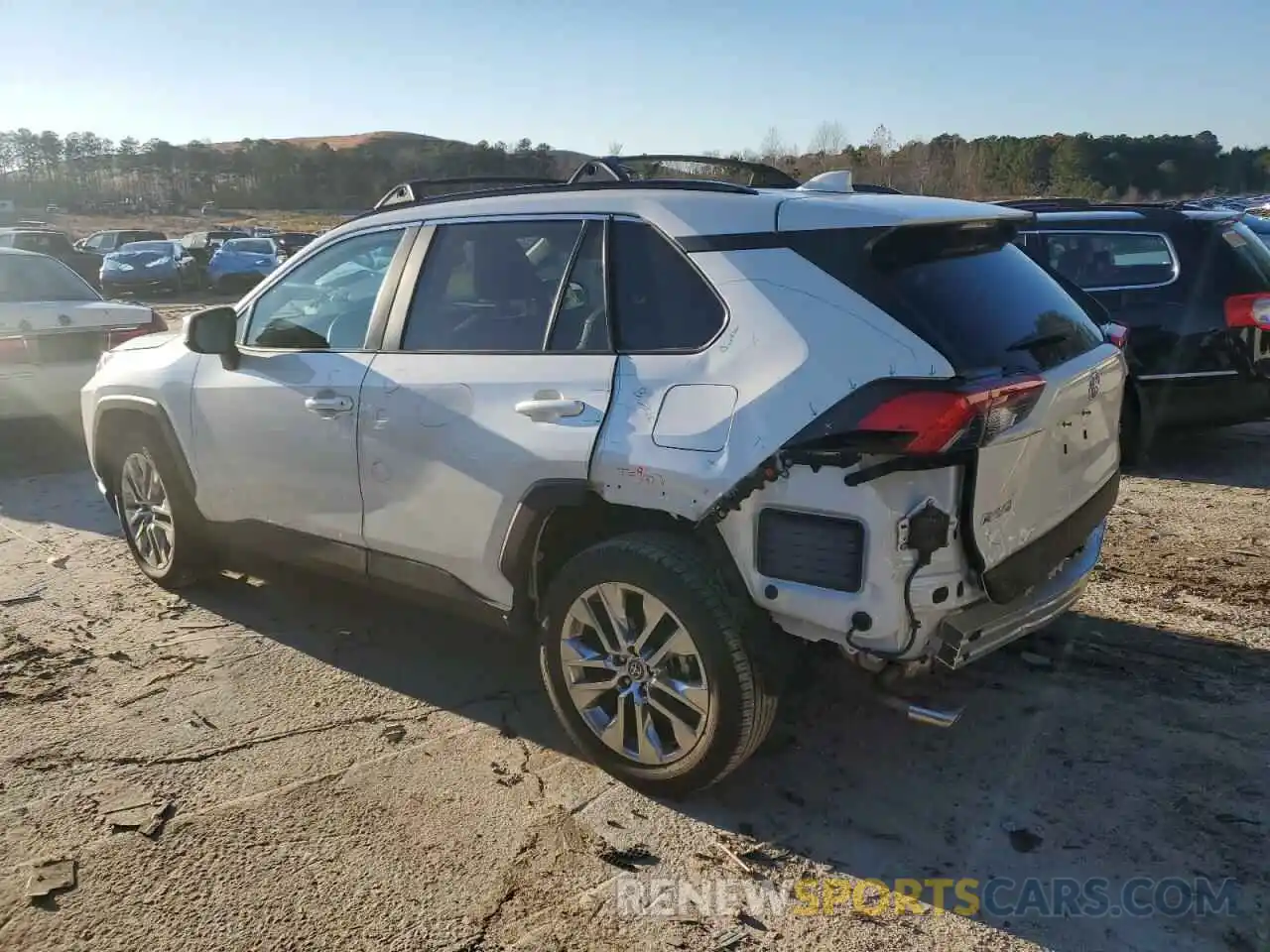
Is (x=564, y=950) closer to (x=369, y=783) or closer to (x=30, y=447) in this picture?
(x=369, y=783)

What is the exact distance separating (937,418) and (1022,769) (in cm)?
142

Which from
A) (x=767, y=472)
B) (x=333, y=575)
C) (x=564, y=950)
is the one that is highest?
(x=767, y=472)

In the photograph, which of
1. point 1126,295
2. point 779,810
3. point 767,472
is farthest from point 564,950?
point 1126,295

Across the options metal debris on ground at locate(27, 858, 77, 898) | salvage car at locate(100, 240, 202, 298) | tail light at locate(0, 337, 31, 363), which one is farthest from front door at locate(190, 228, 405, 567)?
salvage car at locate(100, 240, 202, 298)

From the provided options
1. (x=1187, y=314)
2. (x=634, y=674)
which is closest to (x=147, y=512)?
(x=634, y=674)

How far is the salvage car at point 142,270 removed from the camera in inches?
988

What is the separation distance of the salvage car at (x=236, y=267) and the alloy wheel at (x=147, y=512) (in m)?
21.8

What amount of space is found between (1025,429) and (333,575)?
9.08ft

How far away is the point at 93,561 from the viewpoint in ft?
18.6

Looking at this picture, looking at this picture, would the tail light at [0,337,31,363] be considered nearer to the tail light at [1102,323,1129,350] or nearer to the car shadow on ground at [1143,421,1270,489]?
the tail light at [1102,323,1129,350]

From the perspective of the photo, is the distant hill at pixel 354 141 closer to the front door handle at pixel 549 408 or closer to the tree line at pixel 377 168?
the tree line at pixel 377 168

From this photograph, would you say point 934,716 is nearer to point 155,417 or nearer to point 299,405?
point 299,405

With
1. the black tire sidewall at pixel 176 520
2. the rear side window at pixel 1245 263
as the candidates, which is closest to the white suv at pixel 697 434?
the black tire sidewall at pixel 176 520

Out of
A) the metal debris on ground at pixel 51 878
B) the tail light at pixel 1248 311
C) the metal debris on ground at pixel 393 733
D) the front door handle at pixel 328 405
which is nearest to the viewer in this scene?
the metal debris on ground at pixel 51 878
